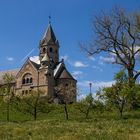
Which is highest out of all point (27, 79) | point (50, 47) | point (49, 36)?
point (49, 36)

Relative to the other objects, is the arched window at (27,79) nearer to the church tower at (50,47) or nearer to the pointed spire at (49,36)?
the church tower at (50,47)

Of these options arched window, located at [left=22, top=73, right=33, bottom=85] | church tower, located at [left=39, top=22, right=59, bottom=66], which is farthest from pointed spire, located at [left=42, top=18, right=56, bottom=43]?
arched window, located at [left=22, top=73, right=33, bottom=85]

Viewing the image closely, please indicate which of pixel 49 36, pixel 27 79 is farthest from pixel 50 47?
pixel 27 79

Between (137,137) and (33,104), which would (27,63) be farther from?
(137,137)

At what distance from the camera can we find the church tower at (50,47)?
113m

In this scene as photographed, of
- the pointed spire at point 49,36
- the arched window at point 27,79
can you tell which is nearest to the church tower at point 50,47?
the pointed spire at point 49,36

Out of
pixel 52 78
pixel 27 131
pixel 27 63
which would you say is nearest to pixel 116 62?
pixel 27 131

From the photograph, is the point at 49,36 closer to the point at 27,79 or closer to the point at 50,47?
the point at 50,47

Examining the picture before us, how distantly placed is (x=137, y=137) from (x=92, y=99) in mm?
28369

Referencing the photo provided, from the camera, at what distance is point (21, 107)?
5444cm

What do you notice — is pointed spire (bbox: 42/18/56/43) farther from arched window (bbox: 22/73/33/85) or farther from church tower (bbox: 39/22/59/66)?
arched window (bbox: 22/73/33/85)

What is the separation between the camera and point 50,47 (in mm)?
114312

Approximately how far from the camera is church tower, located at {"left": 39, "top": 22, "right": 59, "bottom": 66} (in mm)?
113375

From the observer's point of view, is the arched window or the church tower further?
the church tower
